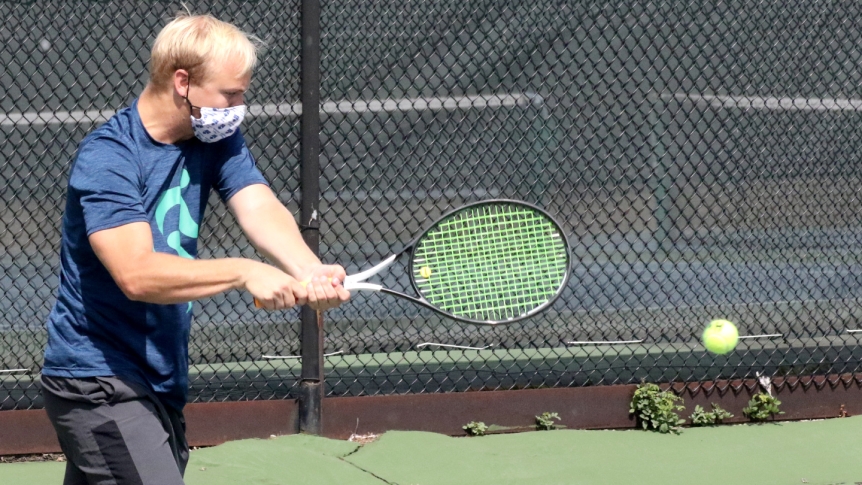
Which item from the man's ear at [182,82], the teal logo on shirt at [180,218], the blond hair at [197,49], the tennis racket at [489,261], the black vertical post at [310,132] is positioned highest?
the black vertical post at [310,132]

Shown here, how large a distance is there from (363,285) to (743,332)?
13.8 feet

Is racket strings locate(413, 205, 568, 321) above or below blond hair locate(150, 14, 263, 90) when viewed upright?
below

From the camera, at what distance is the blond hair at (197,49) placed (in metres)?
2.21

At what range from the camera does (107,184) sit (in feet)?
6.92

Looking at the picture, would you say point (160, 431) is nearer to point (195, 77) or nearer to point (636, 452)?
point (195, 77)

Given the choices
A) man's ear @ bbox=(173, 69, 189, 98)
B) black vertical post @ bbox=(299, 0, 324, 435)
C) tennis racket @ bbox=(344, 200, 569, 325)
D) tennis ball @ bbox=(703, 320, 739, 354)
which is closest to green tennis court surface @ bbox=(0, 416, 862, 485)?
black vertical post @ bbox=(299, 0, 324, 435)

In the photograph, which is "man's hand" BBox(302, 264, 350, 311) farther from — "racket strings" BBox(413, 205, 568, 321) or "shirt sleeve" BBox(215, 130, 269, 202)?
"racket strings" BBox(413, 205, 568, 321)

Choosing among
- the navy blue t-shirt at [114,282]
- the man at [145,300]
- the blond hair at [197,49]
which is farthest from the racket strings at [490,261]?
the blond hair at [197,49]

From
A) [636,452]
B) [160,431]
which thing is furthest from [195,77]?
[636,452]

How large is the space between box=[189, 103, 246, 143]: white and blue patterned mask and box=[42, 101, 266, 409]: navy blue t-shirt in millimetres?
71

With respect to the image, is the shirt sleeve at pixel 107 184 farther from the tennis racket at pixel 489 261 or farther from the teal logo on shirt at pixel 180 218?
the tennis racket at pixel 489 261

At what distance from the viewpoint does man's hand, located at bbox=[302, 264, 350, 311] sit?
221cm

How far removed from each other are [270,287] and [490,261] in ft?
4.39

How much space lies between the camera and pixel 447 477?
159 inches
